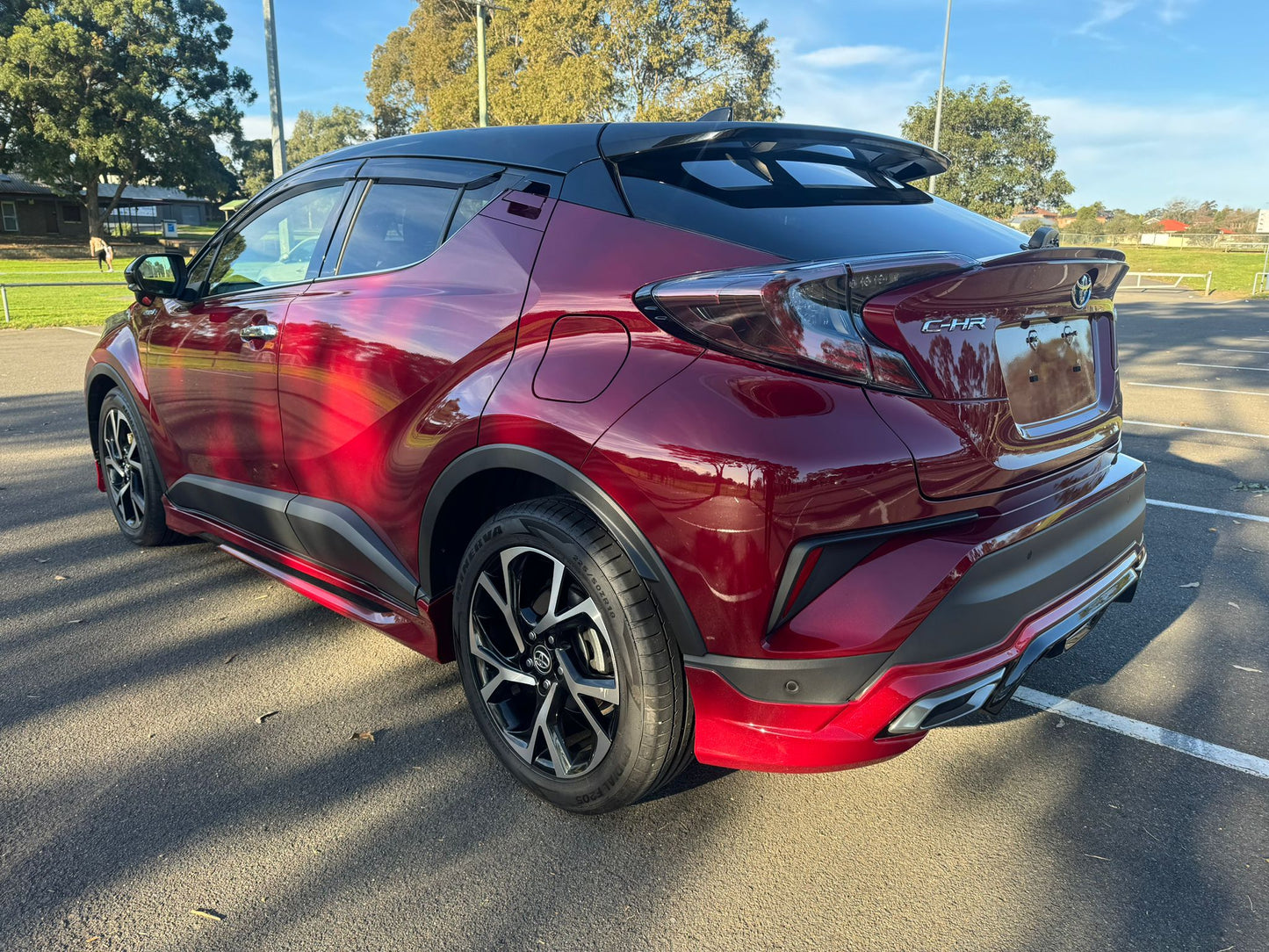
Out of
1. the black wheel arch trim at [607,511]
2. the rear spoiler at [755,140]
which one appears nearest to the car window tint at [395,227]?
the rear spoiler at [755,140]

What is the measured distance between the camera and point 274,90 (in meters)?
14.4

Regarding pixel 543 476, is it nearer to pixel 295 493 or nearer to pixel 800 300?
pixel 800 300

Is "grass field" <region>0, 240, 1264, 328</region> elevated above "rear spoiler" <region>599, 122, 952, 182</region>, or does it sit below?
above

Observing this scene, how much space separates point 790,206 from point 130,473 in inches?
143

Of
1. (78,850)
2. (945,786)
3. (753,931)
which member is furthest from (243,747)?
(945,786)

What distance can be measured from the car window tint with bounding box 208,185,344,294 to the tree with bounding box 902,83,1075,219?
156 feet

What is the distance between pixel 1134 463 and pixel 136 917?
3.04m

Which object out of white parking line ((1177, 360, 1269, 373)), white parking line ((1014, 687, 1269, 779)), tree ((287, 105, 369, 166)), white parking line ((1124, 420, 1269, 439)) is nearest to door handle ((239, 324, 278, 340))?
white parking line ((1014, 687, 1269, 779))

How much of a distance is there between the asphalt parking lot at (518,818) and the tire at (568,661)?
17 centimetres

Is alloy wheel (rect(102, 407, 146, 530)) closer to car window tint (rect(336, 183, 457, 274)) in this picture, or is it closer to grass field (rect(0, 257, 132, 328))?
car window tint (rect(336, 183, 457, 274))

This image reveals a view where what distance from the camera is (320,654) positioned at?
348cm

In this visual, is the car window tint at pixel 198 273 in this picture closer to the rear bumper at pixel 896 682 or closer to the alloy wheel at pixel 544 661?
the alloy wheel at pixel 544 661

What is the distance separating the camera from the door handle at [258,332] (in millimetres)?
3279

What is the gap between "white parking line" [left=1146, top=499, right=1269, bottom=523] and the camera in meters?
5.18
